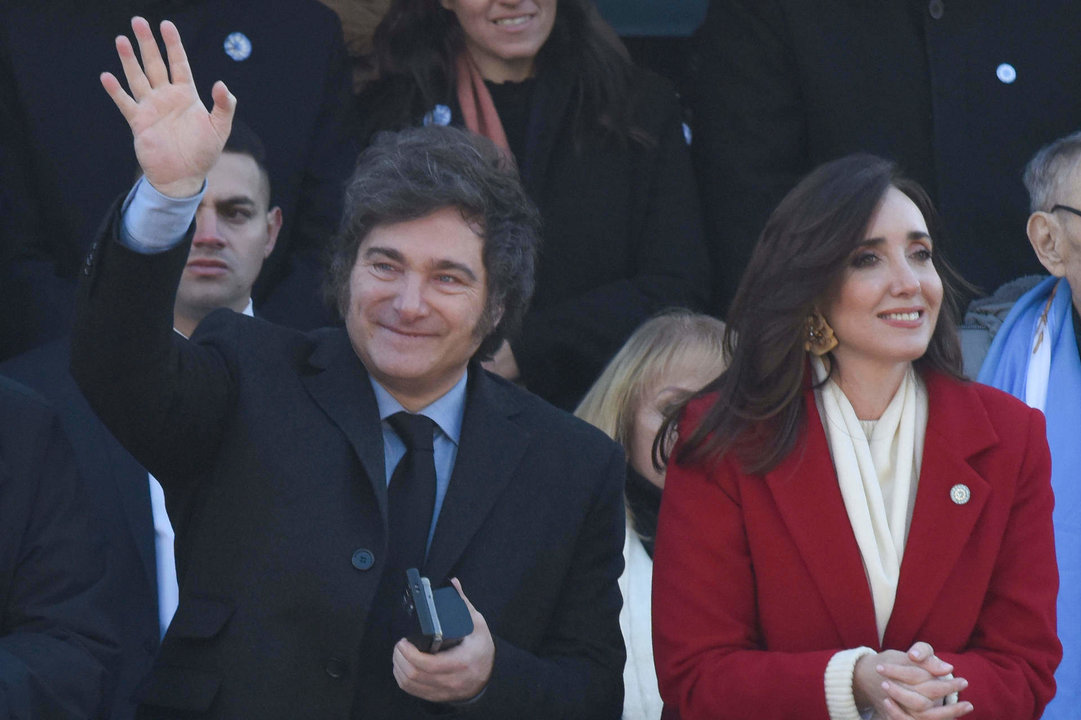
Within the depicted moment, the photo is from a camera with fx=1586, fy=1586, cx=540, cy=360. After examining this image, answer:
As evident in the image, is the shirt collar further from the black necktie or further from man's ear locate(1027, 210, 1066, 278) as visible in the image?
man's ear locate(1027, 210, 1066, 278)

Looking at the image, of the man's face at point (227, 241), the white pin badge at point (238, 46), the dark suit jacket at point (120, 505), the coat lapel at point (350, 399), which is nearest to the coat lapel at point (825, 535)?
the coat lapel at point (350, 399)

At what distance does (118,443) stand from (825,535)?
5.28ft

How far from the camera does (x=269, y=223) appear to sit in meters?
4.21

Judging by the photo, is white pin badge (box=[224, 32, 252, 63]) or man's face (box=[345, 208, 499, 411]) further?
white pin badge (box=[224, 32, 252, 63])

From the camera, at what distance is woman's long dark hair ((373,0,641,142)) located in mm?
4371

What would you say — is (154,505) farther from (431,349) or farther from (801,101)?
(801,101)

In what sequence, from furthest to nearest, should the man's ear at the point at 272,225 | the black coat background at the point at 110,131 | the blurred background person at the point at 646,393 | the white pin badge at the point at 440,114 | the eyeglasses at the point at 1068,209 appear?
the white pin badge at the point at 440,114
the man's ear at the point at 272,225
the black coat background at the point at 110,131
the blurred background person at the point at 646,393
the eyeglasses at the point at 1068,209

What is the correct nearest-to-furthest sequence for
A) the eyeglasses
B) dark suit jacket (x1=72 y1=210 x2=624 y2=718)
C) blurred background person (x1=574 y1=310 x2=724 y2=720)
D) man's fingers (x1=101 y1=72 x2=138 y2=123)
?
man's fingers (x1=101 y1=72 x2=138 y2=123) < dark suit jacket (x1=72 y1=210 x2=624 y2=718) < the eyeglasses < blurred background person (x1=574 y1=310 x2=724 y2=720)

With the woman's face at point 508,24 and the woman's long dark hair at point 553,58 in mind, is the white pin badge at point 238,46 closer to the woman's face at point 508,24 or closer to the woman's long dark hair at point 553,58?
the woman's long dark hair at point 553,58

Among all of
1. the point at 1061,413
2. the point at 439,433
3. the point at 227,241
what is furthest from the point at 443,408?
the point at 1061,413

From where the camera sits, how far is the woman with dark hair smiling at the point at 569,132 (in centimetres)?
430

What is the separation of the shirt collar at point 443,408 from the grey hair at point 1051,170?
63.4 inches

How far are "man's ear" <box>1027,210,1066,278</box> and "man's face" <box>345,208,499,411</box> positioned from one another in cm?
150

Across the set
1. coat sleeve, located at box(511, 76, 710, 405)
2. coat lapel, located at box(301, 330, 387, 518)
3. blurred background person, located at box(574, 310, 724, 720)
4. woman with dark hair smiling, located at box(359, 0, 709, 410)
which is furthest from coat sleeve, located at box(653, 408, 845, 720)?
woman with dark hair smiling, located at box(359, 0, 709, 410)
